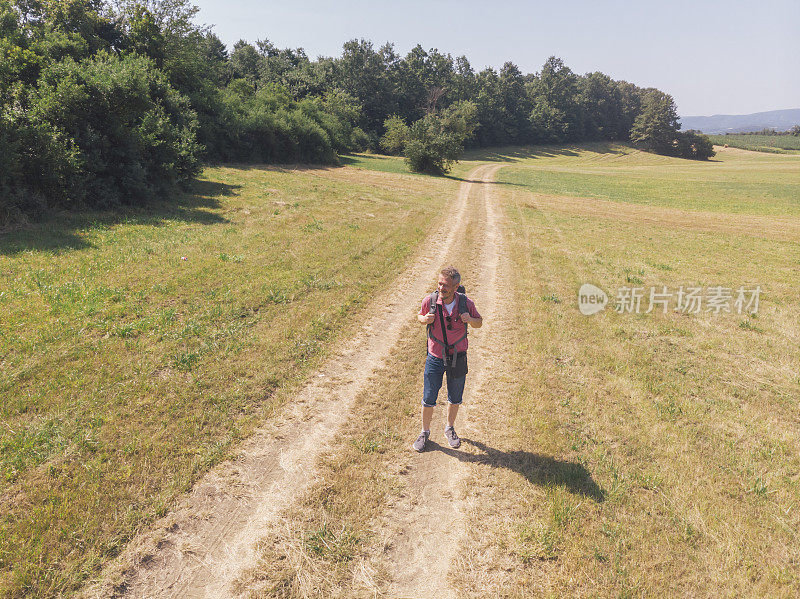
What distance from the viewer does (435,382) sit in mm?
6031

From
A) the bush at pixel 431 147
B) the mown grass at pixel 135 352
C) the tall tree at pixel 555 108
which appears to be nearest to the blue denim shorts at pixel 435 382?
the mown grass at pixel 135 352

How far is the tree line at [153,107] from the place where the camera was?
14641mm

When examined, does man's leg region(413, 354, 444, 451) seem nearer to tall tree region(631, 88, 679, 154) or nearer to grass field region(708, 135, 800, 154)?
tall tree region(631, 88, 679, 154)

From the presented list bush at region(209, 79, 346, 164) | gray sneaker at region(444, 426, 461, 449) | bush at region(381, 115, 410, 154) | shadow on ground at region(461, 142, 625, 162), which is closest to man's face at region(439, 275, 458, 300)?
gray sneaker at region(444, 426, 461, 449)

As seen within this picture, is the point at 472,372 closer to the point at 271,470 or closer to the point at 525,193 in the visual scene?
the point at 271,470

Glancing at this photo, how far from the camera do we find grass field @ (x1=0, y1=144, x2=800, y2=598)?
449cm

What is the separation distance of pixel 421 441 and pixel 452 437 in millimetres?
549

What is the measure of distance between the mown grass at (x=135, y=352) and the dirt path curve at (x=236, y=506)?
29 centimetres

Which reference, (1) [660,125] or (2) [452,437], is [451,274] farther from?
(1) [660,125]

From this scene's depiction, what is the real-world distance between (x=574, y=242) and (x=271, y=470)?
63.9ft

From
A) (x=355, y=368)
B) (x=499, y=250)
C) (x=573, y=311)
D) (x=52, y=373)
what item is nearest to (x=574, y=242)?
(x=499, y=250)

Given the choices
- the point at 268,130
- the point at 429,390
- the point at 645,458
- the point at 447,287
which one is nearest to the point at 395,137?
the point at 268,130

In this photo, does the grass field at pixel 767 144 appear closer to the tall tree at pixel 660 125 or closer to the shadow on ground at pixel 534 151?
the tall tree at pixel 660 125

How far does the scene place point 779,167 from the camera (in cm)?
7231
